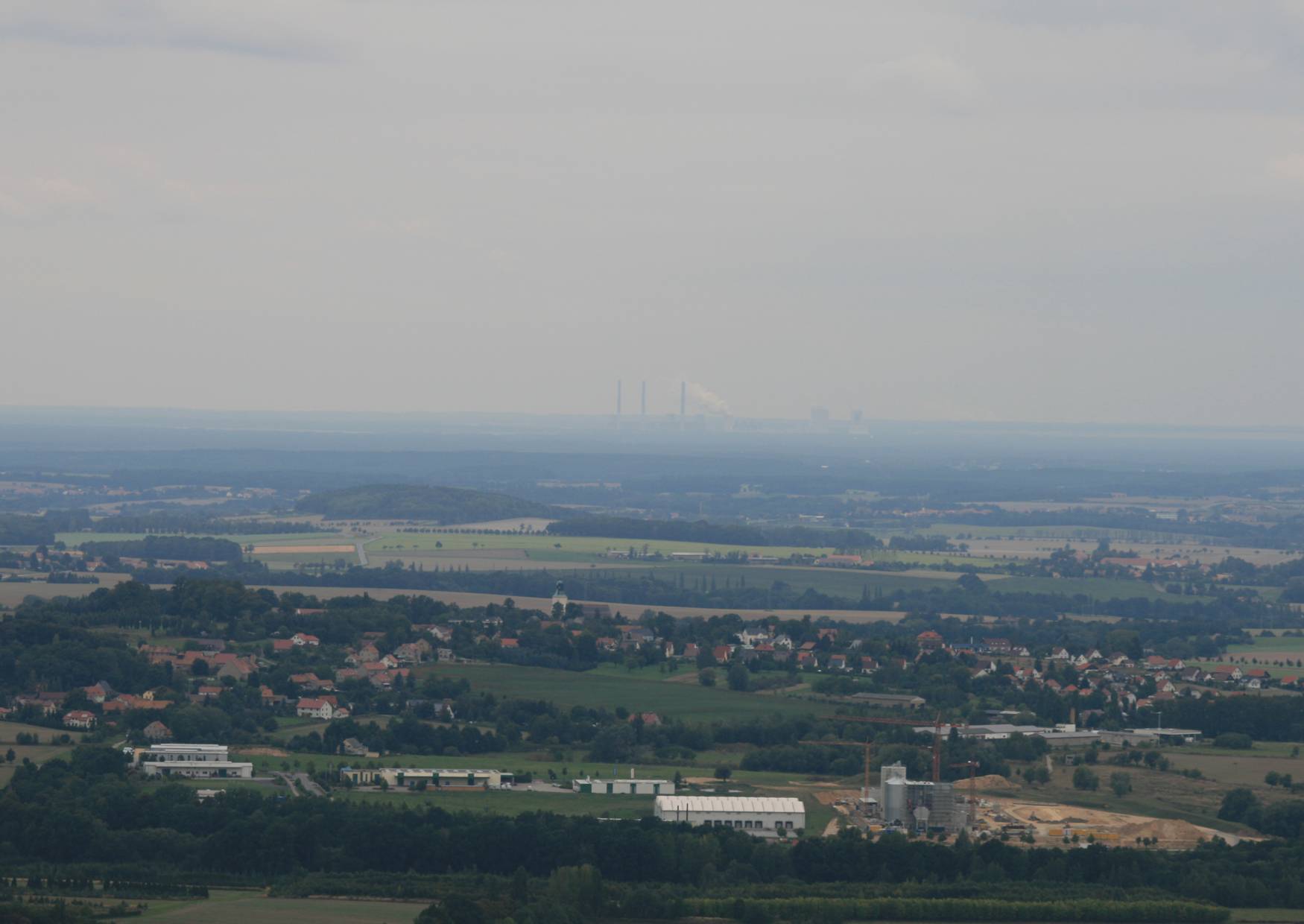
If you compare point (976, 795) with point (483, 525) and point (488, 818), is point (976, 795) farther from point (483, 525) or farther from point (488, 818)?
point (483, 525)

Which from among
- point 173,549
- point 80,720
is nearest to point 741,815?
point 80,720

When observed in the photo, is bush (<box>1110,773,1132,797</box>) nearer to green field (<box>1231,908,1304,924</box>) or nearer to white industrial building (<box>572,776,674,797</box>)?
white industrial building (<box>572,776,674,797</box>)

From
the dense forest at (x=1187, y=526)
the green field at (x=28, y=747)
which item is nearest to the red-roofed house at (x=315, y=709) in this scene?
the green field at (x=28, y=747)

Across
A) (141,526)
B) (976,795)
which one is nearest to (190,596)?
(976,795)

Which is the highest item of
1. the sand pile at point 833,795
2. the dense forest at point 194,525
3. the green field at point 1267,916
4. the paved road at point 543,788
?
the dense forest at point 194,525

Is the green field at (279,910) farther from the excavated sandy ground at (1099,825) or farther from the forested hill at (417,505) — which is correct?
the forested hill at (417,505)

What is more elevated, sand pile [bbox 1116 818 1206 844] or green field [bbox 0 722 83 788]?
green field [bbox 0 722 83 788]

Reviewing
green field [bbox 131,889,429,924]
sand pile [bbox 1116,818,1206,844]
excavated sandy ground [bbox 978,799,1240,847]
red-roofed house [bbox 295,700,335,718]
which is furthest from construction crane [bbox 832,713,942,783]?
green field [bbox 131,889,429,924]
